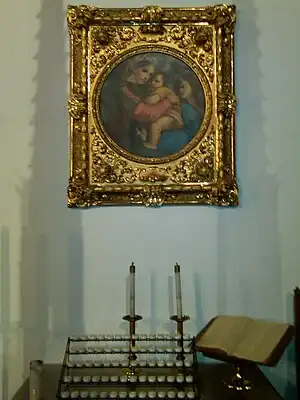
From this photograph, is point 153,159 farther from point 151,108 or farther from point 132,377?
point 132,377

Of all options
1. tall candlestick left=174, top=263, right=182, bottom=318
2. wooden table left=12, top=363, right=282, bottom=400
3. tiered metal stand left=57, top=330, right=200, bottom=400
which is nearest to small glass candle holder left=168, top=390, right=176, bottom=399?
tiered metal stand left=57, top=330, right=200, bottom=400

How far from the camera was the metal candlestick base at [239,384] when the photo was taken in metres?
1.62

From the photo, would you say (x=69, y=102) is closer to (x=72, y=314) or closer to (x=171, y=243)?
(x=171, y=243)
